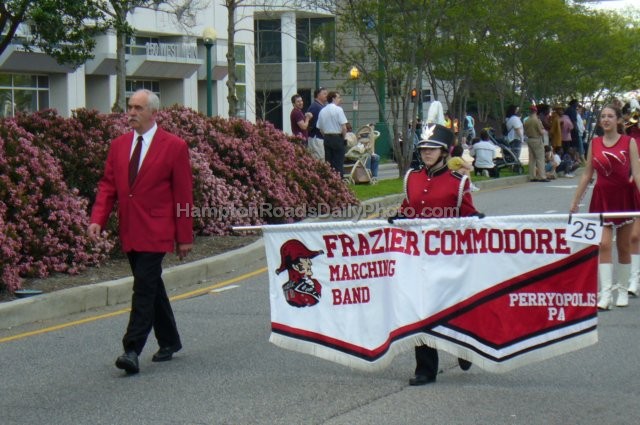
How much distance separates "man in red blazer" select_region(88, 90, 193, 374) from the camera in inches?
314

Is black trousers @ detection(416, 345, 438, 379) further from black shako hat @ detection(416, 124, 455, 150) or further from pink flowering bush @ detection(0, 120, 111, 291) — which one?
pink flowering bush @ detection(0, 120, 111, 291)

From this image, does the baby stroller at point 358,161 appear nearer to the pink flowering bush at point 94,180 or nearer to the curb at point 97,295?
the pink flowering bush at point 94,180

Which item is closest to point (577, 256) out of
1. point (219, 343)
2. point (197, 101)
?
point (219, 343)

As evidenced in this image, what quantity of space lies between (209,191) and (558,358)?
Answer: 26.9 feet

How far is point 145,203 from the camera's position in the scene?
8.05m

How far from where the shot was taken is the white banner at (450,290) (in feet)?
22.9

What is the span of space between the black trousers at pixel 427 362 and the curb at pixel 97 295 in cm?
426

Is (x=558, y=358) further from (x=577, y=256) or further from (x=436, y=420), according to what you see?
(x=436, y=420)

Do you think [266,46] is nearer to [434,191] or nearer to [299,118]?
[299,118]

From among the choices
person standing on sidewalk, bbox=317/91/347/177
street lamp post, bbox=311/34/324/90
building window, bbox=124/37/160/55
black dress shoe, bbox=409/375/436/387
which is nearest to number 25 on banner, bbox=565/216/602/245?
black dress shoe, bbox=409/375/436/387

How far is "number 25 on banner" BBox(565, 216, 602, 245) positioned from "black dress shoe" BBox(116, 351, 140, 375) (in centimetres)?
323

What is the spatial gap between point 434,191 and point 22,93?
124 feet

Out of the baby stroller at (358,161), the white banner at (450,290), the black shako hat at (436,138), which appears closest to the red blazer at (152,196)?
the white banner at (450,290)

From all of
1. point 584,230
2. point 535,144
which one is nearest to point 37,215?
point 584,230
